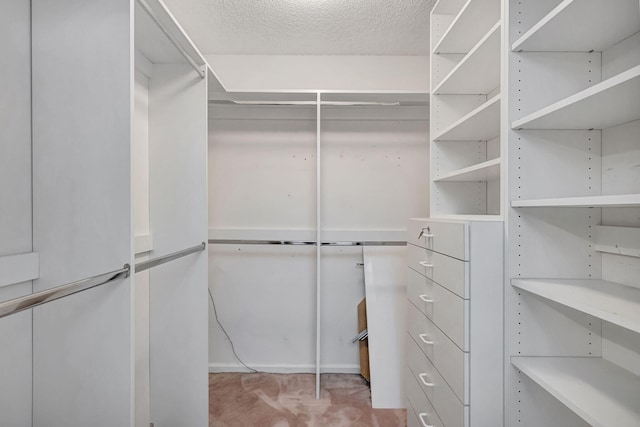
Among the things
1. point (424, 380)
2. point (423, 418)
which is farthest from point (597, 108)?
A: point (423, 418)

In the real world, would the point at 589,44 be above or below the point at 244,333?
above

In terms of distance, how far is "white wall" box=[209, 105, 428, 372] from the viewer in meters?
2.65

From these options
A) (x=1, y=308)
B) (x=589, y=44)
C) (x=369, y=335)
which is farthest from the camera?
(x=369, y=335)

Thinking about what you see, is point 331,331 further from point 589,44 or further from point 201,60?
point 589,44

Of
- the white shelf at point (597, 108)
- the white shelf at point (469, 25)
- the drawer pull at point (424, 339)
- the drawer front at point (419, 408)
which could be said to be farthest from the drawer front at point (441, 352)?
the white shelf at point (469, 25)

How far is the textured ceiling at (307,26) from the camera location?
1.98 meters

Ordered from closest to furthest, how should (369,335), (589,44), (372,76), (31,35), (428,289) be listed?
(31,35) < (589,44) < (428,289) < (369,335) < (372,76)

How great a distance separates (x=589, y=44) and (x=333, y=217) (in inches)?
72.6

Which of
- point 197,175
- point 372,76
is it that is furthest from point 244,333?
point 372,76

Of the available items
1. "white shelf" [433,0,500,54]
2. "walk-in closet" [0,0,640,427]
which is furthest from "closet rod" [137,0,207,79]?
"white shelf" [433,0,500,54]

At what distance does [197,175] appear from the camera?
71.4 inches

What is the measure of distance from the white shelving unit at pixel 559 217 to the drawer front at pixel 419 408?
433 millimetres

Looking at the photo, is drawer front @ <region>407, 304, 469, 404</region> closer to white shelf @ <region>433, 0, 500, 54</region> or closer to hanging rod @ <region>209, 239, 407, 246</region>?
hanging rod @ <region>209, 239, 407, 246</region>

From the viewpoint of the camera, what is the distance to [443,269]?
1425 mm
